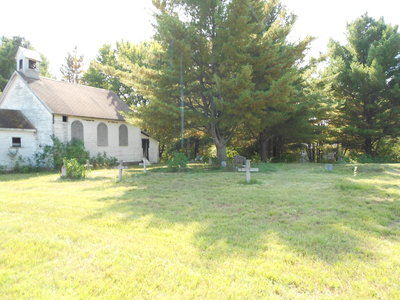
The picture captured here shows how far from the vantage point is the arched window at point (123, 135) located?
899 inches

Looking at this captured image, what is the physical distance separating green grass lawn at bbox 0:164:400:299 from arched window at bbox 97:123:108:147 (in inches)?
581

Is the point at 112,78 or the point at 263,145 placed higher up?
the point at 112,78

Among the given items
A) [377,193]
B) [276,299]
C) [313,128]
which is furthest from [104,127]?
[276,299]

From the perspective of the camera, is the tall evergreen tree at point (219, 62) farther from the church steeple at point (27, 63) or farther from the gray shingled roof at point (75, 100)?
the church steeple at point (27, 63)

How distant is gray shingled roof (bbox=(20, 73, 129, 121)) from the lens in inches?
746

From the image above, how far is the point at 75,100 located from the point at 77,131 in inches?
114

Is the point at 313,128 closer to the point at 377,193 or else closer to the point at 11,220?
the point at 377,193

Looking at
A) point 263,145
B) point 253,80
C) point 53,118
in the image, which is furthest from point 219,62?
point 53,118

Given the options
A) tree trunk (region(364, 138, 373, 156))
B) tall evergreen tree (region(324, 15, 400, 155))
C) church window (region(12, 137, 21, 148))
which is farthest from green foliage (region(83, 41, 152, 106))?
tree trunk (region(364, 138, 373, 156))

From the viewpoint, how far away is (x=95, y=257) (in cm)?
342

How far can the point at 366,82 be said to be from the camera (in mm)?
21625

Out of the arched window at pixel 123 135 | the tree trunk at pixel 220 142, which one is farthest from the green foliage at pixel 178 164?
the arched window at pixel 123 135

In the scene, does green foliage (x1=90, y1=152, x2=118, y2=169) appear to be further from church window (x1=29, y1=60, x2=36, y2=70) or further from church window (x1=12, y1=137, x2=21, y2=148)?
church window (x1=29, y1=60, x2=36, y2=70)

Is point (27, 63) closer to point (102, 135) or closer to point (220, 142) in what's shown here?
point (102, 135)
